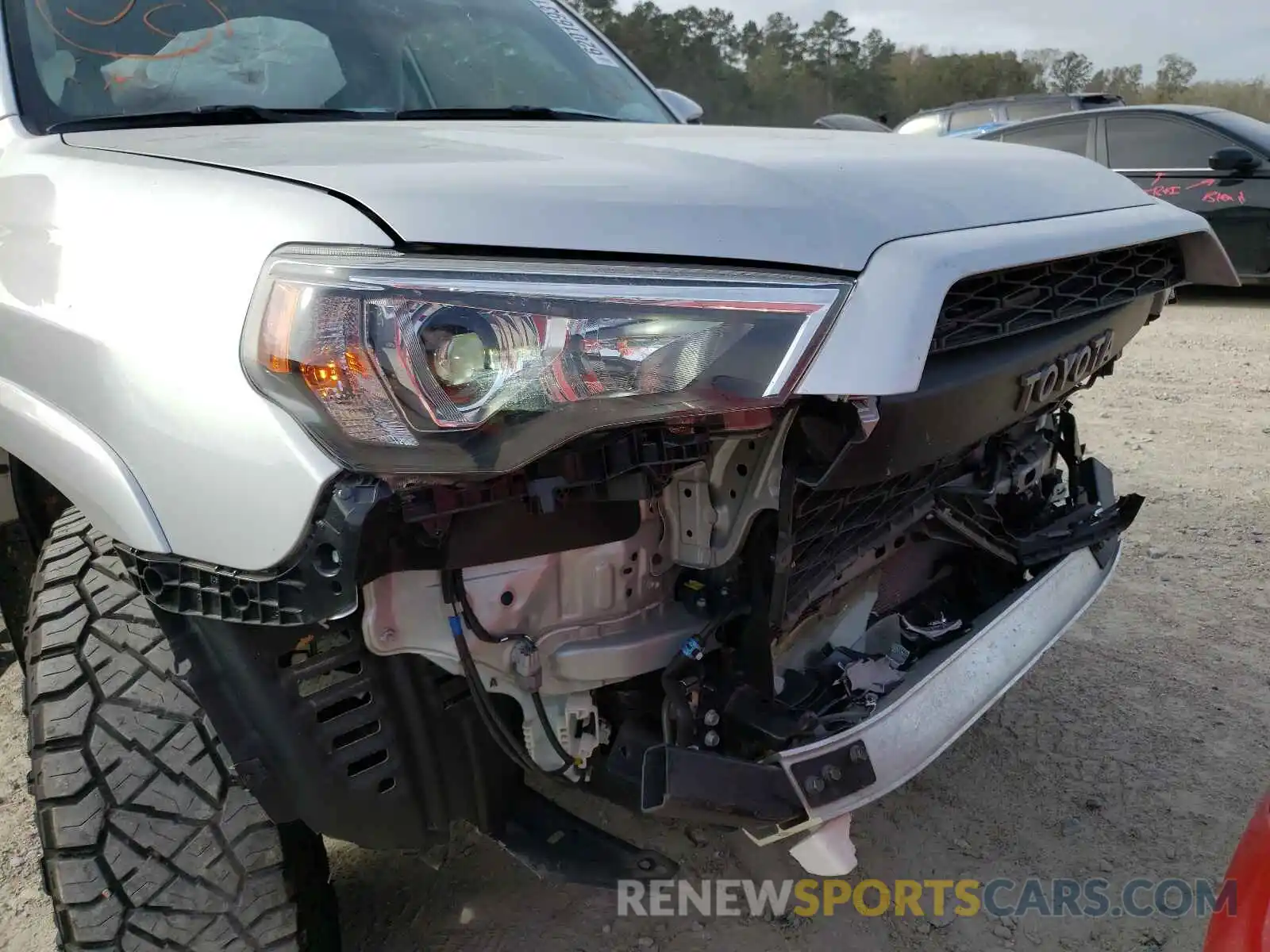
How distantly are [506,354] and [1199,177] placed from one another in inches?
315

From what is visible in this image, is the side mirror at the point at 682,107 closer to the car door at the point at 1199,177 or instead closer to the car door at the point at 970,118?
the car door at the point at 1199,177

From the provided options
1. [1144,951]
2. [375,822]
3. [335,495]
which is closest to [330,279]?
[335,495]

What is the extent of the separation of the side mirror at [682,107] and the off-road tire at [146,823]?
2098 mm

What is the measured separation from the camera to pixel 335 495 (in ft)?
3.85

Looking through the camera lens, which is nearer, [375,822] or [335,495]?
[335,495]

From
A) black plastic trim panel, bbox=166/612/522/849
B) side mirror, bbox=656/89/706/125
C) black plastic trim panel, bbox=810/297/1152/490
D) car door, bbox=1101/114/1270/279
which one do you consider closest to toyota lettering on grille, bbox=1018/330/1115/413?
black plastic trim panel, bbox=810/297/1152/490

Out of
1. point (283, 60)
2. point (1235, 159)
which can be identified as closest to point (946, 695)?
point (283, 60)

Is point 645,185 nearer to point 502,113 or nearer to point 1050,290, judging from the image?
point 1050,290

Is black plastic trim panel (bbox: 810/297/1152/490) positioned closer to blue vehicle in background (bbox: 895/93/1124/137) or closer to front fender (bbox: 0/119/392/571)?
front fender (bbox: 0/119/392/571)

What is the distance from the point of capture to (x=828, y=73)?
3475 centimetres

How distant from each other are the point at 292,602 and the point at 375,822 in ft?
1.40

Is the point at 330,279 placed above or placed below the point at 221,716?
above

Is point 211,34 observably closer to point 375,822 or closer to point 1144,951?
point 375,822

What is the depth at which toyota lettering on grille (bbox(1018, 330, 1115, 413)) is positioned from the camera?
1.55 metres
